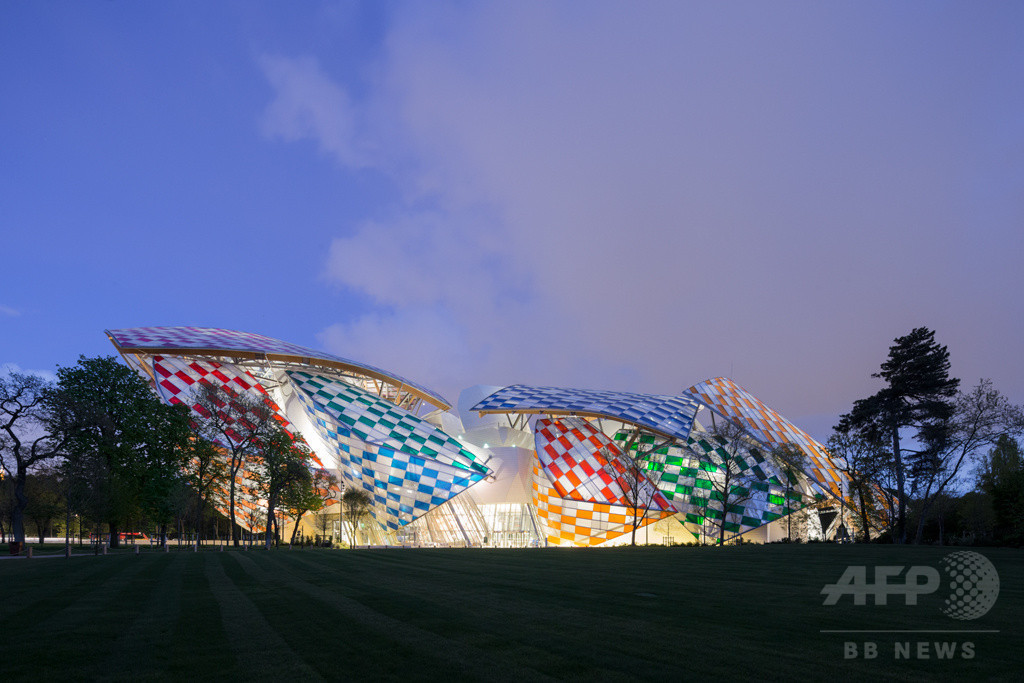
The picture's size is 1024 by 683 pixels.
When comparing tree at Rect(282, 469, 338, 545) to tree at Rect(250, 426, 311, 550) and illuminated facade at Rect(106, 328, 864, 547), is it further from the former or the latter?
illuminated facade at Rect(106, 328, 864, 547)

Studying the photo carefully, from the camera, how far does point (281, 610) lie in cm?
1023

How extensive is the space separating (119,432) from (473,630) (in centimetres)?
3931

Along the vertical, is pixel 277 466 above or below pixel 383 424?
below

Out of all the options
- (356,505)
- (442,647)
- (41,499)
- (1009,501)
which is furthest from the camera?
(41,499)

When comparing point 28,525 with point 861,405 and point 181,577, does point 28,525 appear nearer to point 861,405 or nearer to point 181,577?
point 181,577

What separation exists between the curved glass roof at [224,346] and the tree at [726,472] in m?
29.0

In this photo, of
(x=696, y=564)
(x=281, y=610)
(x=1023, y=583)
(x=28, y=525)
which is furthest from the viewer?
(x=28, y=525)

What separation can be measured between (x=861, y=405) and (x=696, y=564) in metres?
34.3

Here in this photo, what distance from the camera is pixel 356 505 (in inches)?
1785

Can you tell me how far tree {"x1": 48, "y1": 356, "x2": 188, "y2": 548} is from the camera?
3650 centimetres

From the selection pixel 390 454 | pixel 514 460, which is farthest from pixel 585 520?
pixel 390 454

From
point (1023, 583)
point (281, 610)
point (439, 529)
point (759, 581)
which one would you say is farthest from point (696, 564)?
point (439, 529)

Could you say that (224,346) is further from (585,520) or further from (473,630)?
(473,630)

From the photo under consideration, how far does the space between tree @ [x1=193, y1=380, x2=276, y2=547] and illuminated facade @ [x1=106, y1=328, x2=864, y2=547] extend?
234cm
